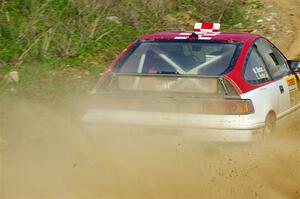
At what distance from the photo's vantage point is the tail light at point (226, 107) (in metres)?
6.55

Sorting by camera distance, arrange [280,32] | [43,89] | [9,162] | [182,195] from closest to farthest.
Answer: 1. [182,195]
2. [9,162]
3. [43,89]
4. [280,32]

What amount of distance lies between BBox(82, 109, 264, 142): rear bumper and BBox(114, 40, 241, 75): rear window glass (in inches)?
27.5

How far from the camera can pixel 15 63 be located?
35.8ft

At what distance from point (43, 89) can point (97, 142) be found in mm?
3631

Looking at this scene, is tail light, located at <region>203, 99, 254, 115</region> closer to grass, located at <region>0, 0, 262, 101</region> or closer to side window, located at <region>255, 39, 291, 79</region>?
side window, located at <region>255, 39, 291, 79</region>

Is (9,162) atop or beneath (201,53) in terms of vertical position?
beneath

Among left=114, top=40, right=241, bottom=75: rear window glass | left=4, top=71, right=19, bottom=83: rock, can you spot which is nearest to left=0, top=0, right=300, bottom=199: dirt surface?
left=114, top=40, right=241, bottom=75: rear window glass

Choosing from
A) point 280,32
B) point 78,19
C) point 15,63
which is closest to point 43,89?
point 15,63

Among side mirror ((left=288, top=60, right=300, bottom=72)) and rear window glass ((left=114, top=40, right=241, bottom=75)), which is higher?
rear window glass ((left=114, top=40, right=241, bottom=75))

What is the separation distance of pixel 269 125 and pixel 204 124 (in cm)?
96

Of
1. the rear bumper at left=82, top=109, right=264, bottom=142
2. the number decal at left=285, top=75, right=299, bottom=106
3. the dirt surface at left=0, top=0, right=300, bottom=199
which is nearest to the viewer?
the dirt surface at left=0, top=0, right=300, bottom=199

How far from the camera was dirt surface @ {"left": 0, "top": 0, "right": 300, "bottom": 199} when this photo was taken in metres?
5.57

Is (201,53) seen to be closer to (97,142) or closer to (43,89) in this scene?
(97,142)

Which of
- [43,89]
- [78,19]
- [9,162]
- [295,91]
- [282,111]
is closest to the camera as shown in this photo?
[9,162]
